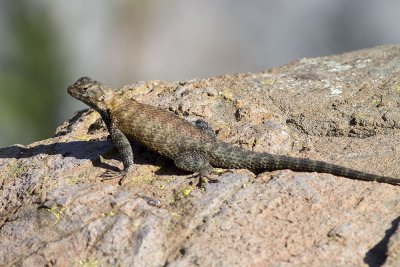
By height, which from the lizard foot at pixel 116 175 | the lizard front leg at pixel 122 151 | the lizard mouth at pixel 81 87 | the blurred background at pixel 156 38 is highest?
the blurred background at pixel 156 38

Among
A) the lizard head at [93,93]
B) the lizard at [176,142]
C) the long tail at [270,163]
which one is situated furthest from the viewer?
the lizard head at [93,93]

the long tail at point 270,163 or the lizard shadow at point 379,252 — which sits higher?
the long tail at point 270,163

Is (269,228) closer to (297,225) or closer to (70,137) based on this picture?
(297,225)

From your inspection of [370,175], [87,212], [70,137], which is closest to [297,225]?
[370,175]

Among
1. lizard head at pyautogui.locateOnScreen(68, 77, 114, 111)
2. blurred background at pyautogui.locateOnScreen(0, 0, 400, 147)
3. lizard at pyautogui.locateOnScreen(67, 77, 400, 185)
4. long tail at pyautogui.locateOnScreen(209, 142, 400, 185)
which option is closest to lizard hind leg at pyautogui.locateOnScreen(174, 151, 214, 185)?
lizard at pyautogui.locateOnScreen(67, 77, 400, 185)

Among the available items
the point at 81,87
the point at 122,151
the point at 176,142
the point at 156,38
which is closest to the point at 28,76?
the point at 156,38

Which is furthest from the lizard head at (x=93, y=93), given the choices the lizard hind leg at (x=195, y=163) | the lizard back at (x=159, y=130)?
the lizard hind leg at (x=195, y=163)

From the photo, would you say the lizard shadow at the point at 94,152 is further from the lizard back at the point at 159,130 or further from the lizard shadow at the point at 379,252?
the lizard shadow at the point at 379,252

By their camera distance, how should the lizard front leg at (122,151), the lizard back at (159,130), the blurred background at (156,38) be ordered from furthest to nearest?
the blurred background at (156,38) < the lizard back at (159,130) < the lizard front leg at (122,151)
